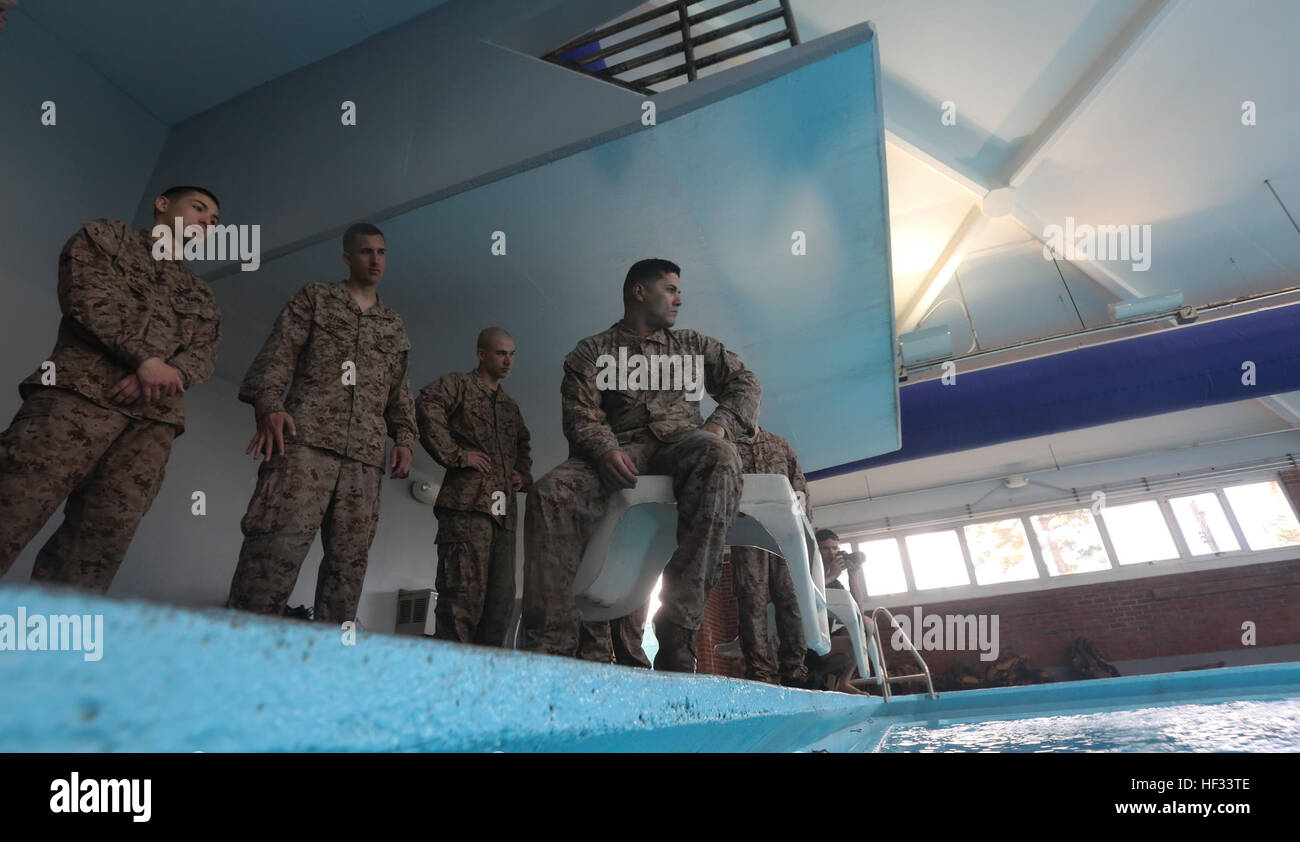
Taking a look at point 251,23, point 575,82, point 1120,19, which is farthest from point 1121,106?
point 251,23

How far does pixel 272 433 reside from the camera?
1795 mm

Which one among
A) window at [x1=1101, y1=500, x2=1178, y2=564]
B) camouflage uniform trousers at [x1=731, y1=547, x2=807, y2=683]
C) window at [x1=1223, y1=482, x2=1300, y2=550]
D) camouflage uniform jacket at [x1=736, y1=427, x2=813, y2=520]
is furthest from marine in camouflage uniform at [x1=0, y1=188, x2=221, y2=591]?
window at [x1=1223, y1=482, x2=1300, y2=550]

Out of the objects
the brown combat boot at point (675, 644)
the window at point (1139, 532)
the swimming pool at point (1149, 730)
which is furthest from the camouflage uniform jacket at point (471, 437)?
the window at point (1139, 532)

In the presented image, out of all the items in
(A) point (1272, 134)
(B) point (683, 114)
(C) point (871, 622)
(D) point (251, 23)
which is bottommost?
(C) point (871, 622)

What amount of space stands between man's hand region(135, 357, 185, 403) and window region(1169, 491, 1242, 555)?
1047 cm

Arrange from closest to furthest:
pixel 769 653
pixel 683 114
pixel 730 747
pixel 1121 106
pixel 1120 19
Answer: pixel 730 747
pixel 683 114
pixel 769 653
pixel 1120 19
pixel 1121 106

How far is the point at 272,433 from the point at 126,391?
33 centimetres

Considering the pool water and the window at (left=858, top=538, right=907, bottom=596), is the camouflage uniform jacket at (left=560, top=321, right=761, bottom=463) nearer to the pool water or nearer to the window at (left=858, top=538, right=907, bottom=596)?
the pool water

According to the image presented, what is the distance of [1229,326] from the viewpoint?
4805 millimetres

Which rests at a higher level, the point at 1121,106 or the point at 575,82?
the point at 1121,106
